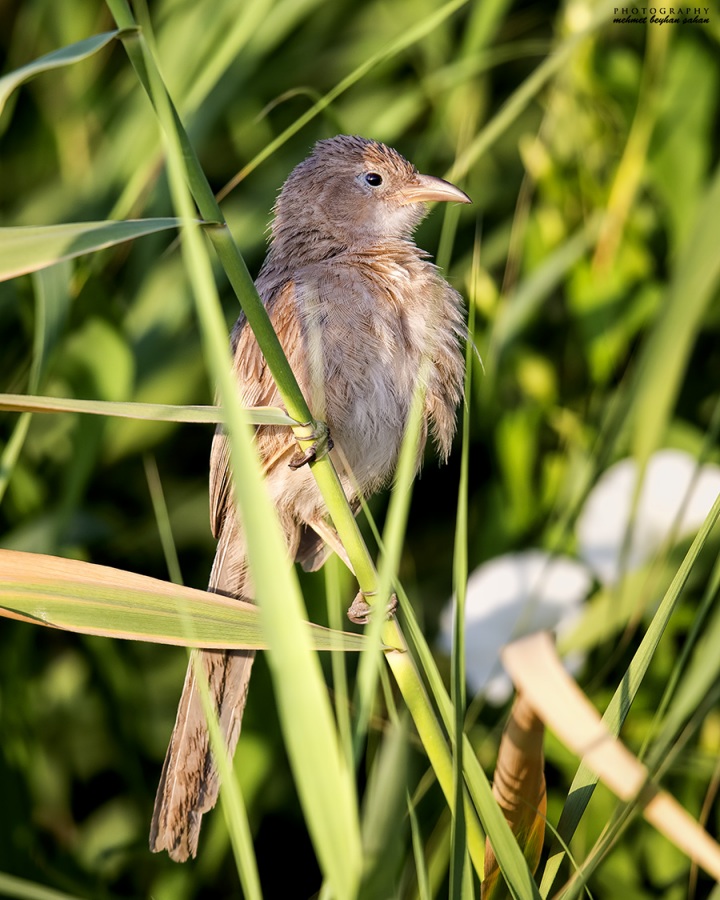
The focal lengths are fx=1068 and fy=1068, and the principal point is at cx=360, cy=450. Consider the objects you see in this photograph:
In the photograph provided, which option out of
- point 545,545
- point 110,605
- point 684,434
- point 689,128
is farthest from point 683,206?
point 110,605

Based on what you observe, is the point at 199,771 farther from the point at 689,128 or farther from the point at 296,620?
the point at 689,128

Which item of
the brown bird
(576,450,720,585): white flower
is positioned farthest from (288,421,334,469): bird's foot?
(576,450,720,585): white flower

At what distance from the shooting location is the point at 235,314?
3779mm

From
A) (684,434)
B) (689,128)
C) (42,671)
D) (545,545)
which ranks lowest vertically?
(42,671)

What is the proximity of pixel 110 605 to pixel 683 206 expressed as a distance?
270 centimetres

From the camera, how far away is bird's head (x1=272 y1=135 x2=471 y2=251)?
294 centimetres

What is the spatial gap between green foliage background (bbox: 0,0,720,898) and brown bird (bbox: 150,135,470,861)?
30cm

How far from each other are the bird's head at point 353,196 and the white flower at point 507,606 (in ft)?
3.29

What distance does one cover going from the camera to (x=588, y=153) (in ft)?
11.7

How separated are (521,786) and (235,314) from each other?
2.40 meters

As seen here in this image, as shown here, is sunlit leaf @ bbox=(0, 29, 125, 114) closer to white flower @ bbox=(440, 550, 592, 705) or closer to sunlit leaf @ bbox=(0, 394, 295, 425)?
sunlit leaf @ bbox=(0, 394, 295, 425)

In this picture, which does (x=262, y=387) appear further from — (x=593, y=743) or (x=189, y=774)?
(x=593, y=743)

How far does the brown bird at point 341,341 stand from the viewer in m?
2.58

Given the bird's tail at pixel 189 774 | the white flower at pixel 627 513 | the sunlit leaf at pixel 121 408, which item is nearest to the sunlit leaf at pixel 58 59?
the sunlit leaf at pixel 121 408
